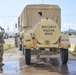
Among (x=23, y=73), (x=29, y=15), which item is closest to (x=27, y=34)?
(x=29, y=15)

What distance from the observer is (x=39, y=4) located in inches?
626

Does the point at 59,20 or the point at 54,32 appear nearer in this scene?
the point at 54,32

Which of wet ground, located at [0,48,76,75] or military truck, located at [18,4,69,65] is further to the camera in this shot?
military truck, located at [18,4,69,65]

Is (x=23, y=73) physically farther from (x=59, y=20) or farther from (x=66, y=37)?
(x=59, y=20)

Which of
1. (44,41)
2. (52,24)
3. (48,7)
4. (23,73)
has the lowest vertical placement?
(23,73)

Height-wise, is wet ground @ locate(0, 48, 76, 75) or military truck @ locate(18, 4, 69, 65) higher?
military truck @ locate(18, 4, 69, 65)

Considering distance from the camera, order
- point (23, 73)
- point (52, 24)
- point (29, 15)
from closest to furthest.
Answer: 1. point (23, 73)
2. point (52, 24)
3. point (29, 15)

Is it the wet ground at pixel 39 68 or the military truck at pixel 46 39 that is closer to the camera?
the wet ground at pixel 39 68

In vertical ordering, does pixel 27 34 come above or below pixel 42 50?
above

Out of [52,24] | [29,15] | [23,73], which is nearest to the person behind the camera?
[23,73]

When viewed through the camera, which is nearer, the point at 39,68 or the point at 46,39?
the point at 39,68

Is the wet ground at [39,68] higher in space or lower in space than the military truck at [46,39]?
lower

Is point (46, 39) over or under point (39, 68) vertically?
over

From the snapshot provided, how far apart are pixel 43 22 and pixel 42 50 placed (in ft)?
4.83
